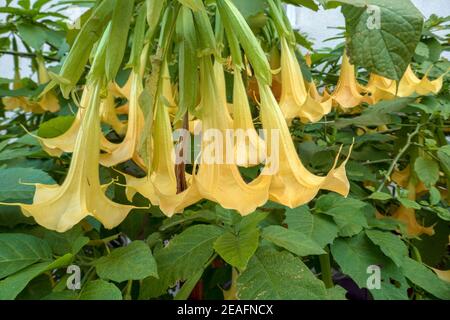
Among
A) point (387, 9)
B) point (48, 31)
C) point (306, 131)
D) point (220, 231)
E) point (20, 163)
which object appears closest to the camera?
point (387, 9)

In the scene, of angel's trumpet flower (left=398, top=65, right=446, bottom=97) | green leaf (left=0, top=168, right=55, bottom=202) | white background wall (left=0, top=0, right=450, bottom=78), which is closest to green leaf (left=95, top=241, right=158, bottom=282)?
green leaf (left=0, top=168, right=55, bottom=202)

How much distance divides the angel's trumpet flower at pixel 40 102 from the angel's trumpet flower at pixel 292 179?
58 centimetres

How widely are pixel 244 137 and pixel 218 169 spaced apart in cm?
4

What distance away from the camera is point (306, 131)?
0.82 meters

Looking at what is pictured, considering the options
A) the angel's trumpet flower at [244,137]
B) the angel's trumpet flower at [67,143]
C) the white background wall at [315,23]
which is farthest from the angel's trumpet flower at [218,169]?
the white background wall at [315,23]

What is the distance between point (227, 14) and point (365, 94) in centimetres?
35

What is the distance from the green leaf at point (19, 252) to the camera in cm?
41

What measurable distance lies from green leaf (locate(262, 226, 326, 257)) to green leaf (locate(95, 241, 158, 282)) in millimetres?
120

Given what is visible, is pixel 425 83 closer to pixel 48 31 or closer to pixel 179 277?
pixel 179 277

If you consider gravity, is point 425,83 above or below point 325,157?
above

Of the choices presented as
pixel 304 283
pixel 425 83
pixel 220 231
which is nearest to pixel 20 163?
pixel 220 231

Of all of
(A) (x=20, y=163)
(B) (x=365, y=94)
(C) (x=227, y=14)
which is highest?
(C) (x=227, y=14)

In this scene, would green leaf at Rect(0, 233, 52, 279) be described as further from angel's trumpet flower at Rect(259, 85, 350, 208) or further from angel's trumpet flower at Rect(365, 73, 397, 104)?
angel's trumpet flower at Rect(365, 73, 397, 104)

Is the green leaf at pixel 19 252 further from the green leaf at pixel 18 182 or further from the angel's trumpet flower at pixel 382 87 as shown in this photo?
the angel's trumpet flower at pixel 382 87
